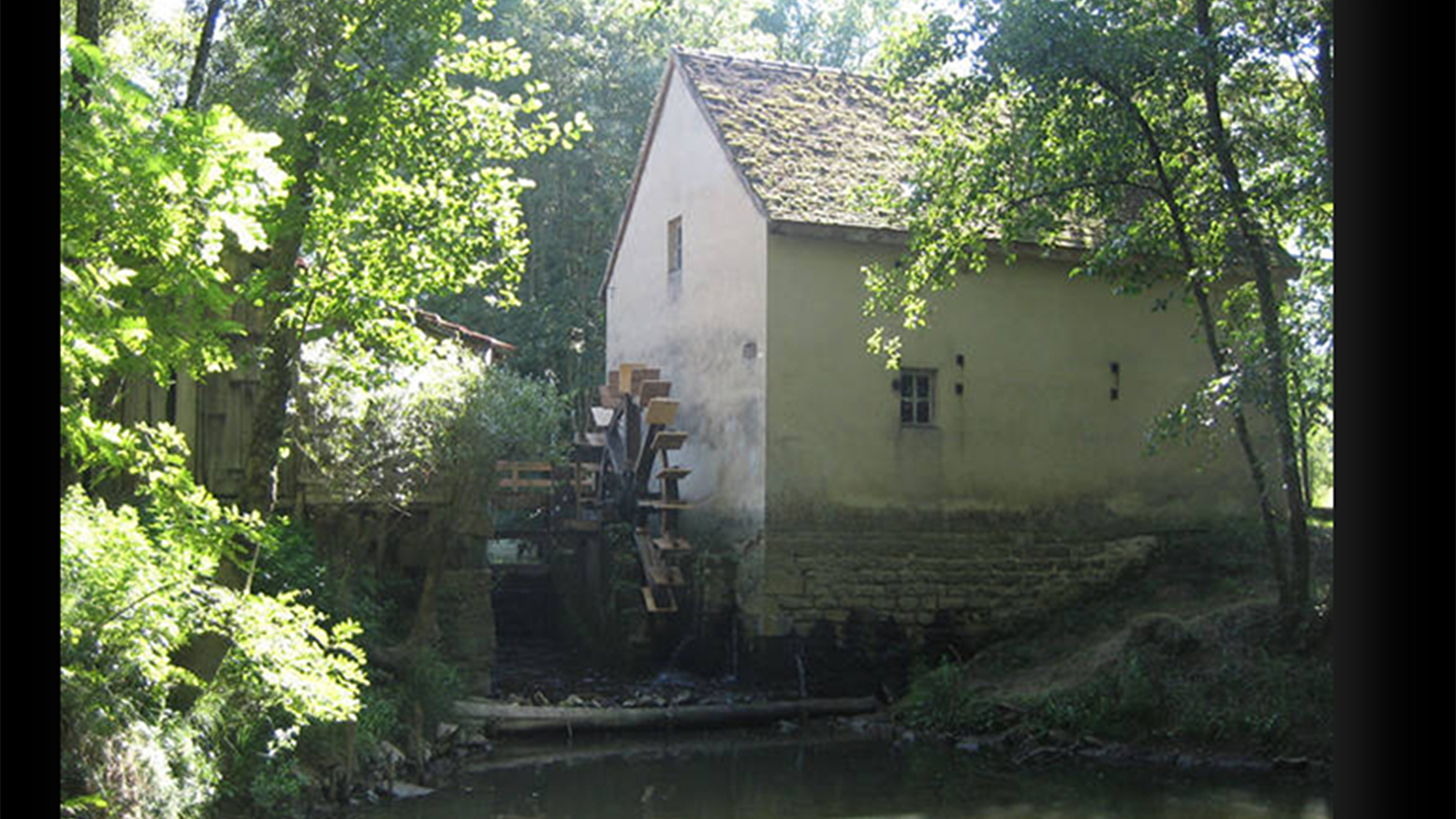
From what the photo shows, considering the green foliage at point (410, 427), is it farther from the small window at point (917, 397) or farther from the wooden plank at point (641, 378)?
the small window at point (917, 397)

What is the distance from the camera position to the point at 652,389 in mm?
15070

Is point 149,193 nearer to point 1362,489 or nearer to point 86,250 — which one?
point 86,250

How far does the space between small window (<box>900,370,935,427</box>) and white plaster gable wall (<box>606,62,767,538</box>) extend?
1.67 m

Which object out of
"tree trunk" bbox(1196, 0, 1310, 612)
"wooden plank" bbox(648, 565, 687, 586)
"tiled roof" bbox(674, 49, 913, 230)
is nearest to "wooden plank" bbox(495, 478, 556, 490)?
"wooden plank" bbox(648, 565, 687, 586)

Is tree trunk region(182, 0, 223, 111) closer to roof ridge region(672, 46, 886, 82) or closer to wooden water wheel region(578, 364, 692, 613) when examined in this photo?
wooden water wheel region(578, 364, 692, 613)

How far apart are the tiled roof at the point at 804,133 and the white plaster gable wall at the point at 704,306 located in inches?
11.0

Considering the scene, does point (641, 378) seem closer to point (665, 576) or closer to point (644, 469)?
point (644, 469)

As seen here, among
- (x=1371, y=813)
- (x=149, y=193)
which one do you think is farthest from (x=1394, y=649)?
(x=149, y=193)

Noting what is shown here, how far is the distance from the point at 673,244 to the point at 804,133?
2.30m

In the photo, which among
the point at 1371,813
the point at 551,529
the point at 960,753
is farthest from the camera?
the point at 551,529

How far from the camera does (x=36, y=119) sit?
1.23 meters

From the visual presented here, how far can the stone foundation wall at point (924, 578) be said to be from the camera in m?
13.4

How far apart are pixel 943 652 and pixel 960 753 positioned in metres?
2.54

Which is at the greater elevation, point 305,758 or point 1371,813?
point 1371,813
